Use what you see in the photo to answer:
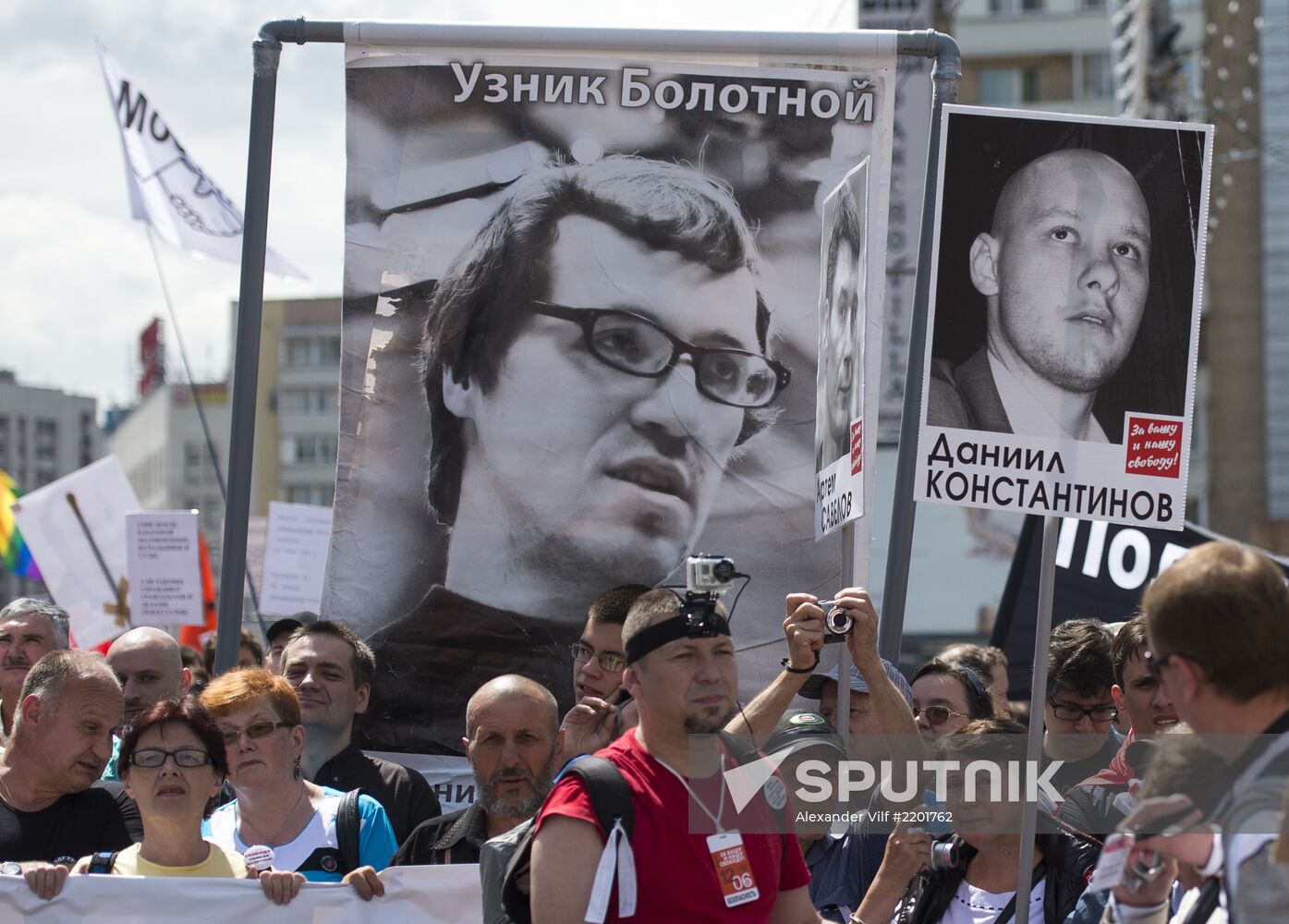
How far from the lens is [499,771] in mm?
4832

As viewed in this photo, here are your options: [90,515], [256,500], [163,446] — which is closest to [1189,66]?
[90,515]

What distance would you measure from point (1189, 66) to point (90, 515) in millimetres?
37999

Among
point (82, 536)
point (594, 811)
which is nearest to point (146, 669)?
point (594, 811)

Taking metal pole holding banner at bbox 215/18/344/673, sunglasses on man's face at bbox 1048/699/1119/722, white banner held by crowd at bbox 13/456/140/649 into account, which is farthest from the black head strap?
white banner held by crowd at bbox 13/456/140/649

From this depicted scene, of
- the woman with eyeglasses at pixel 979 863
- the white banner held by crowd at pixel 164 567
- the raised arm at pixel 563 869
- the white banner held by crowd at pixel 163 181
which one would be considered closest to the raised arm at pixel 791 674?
the woman with eyeglasses at pixel 979 863

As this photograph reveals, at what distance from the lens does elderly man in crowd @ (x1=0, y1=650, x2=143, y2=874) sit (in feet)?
15.9

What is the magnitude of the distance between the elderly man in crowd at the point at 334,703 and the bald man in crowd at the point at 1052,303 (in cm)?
224

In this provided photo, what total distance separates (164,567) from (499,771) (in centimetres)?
638

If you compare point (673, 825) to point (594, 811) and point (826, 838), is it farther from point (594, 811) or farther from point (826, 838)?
point (826, 838)

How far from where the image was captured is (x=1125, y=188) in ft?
15.0

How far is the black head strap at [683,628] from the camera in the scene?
12.3 ft

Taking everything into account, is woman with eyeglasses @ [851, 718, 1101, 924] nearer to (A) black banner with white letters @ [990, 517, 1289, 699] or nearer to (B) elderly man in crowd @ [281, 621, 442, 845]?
(B) elderly man in crowd @ [281, 621, 442, 845]

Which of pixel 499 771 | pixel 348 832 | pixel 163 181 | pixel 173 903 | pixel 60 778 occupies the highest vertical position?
pixel 163 181

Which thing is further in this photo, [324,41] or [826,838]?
[324,41]
